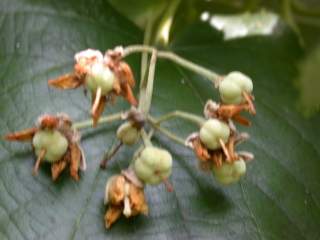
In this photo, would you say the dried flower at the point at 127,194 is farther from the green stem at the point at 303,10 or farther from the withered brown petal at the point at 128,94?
the green stem at the point at 303,10

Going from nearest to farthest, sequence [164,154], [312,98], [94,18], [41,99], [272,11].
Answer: [164,154] → [41,99] → [94,18] → [312,98] → [272,11]

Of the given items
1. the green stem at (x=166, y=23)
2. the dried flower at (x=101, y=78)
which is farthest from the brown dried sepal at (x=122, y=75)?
the green stem at (x=166, y=23)

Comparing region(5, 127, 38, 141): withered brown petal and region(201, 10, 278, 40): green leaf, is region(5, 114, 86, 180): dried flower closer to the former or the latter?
region(5, 127, 38, 141): withered brown petal

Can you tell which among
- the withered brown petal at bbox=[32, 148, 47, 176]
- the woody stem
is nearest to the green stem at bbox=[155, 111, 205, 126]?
the woody stem

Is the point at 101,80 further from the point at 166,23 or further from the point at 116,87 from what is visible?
the point at 166,23

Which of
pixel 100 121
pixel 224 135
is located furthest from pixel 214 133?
pixel 100 121

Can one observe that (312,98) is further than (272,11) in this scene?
No

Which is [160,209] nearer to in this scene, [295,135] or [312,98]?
[295,135]

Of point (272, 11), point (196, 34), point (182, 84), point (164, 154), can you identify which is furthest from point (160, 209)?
point (272, 11)
